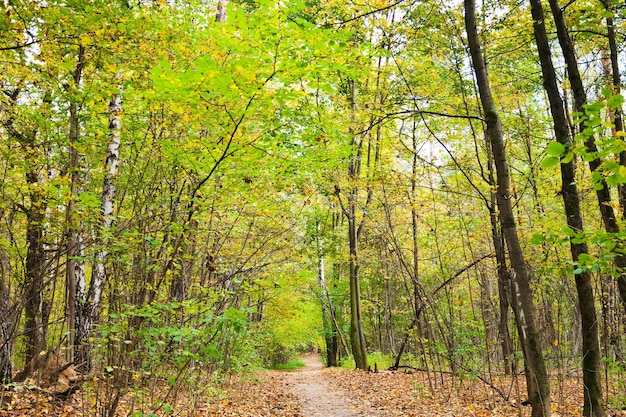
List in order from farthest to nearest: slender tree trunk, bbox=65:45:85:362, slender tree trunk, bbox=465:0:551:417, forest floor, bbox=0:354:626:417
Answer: forest floor, bbox=0:354:626:417
slender tree trunk, bbox=465:0:551:417
slender tree trunk, bbox=65:45:85:362

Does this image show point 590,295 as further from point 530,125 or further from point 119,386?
point 530,125

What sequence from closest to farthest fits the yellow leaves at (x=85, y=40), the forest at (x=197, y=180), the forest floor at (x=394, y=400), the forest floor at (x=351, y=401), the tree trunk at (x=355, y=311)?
the forest at (x=197, y=180) < the yellow leaves at (x=85, y=40) < the forest floor at (x=351, y=401) < the forest floor at (x=394, y=400) < the tree trunk at (x=355, y=311)

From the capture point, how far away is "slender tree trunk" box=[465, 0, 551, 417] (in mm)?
4918

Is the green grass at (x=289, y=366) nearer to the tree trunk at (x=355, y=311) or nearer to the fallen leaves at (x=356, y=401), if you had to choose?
the tree trunk at (x=355, y=311)

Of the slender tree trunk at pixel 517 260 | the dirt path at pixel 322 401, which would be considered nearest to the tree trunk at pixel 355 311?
the dirt path at pixel 322 401

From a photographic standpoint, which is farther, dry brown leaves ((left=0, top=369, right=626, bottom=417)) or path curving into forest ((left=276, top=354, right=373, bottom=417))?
path curving into forest ((left=276, top=354, right=373, bottom=417))

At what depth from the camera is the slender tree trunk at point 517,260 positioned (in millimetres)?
4918

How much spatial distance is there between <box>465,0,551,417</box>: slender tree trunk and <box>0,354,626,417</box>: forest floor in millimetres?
1054

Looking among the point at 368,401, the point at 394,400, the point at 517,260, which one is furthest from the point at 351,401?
the point at 517,260

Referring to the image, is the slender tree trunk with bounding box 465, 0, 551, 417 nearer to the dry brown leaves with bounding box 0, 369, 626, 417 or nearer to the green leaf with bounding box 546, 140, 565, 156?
the dry brown leaves with bounding box 0, 369, 626, 417

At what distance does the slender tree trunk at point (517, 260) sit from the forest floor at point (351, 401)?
3.46ft

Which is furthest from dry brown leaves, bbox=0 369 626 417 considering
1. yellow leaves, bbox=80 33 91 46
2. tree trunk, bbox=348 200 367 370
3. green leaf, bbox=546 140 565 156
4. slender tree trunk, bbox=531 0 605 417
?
green leaf, bbox=546 140 565 156

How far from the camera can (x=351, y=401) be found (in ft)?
28.6

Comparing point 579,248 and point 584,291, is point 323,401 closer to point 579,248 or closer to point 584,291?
point 584,291
